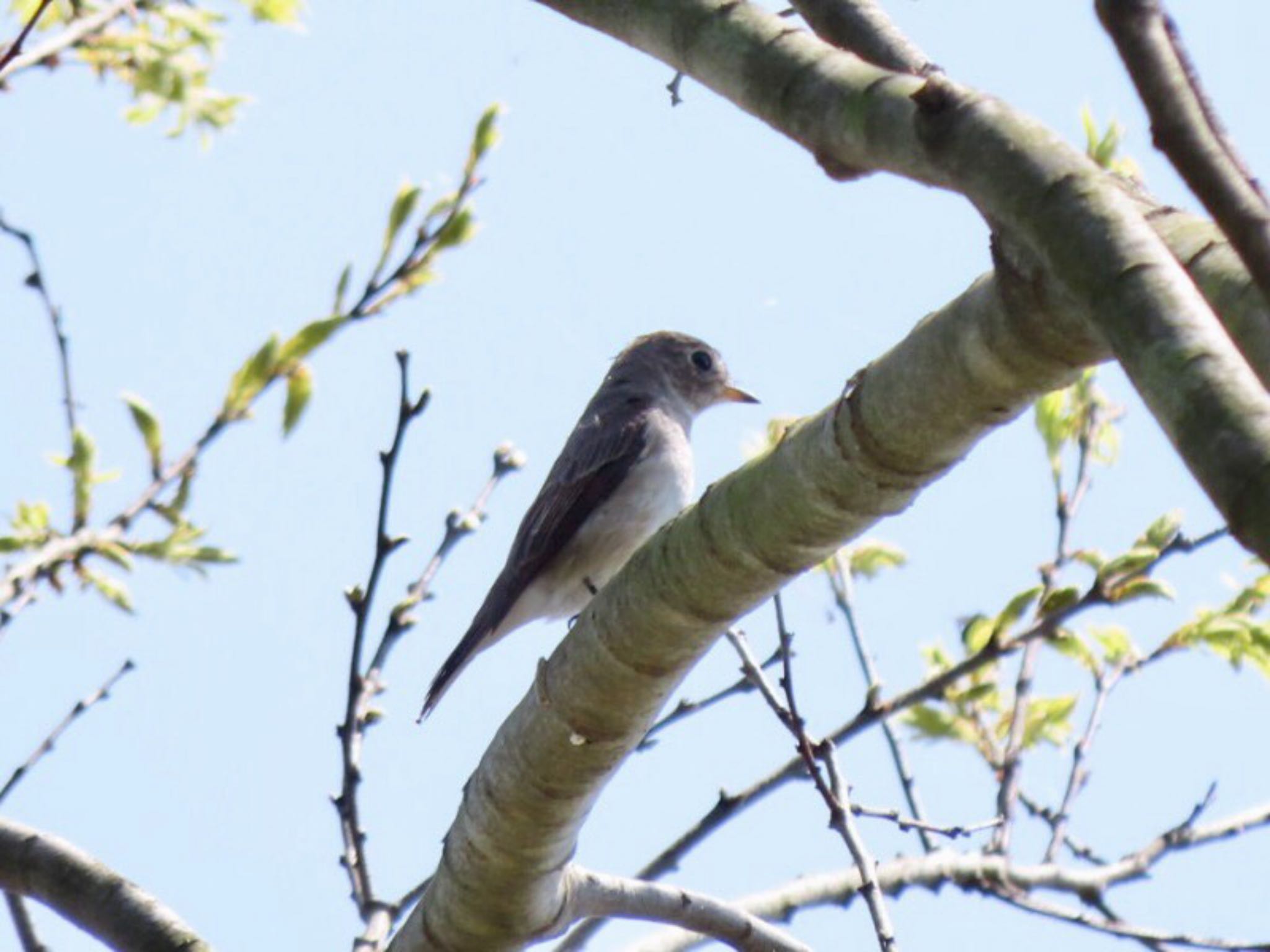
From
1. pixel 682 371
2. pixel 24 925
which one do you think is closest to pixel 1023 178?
pixel 24 925

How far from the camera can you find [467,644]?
6.00 meters

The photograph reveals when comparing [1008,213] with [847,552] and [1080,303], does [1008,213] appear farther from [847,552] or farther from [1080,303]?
[847,552]

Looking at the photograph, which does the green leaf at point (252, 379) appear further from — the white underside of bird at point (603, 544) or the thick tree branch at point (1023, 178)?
the white underside of bird at point (603, 544)

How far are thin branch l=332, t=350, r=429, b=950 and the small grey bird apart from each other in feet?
6.08

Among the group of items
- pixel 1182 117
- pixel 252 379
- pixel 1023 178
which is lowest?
pixel 1182 117

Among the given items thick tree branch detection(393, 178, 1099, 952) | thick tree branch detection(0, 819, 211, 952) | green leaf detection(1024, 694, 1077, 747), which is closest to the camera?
thick tree branch detection(393, 178, 1099, 952)

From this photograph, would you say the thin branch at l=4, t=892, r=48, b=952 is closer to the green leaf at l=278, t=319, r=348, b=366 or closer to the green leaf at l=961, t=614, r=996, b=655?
the green leaf at l=278, t=319, r=348, b=366

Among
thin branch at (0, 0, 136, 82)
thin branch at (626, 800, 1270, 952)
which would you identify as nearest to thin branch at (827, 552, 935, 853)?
thin branch at (626, 800, 1270, 952)

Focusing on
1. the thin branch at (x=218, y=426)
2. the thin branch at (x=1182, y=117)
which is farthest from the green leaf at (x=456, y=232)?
the thin branch at (x=1182, y=117)

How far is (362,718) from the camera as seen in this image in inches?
153

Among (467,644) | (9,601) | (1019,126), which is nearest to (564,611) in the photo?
(467,644)

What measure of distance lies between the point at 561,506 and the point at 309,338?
8.02 ft

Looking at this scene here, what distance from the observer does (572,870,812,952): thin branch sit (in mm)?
3365

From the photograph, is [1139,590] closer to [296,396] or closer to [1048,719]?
[1048,719]
